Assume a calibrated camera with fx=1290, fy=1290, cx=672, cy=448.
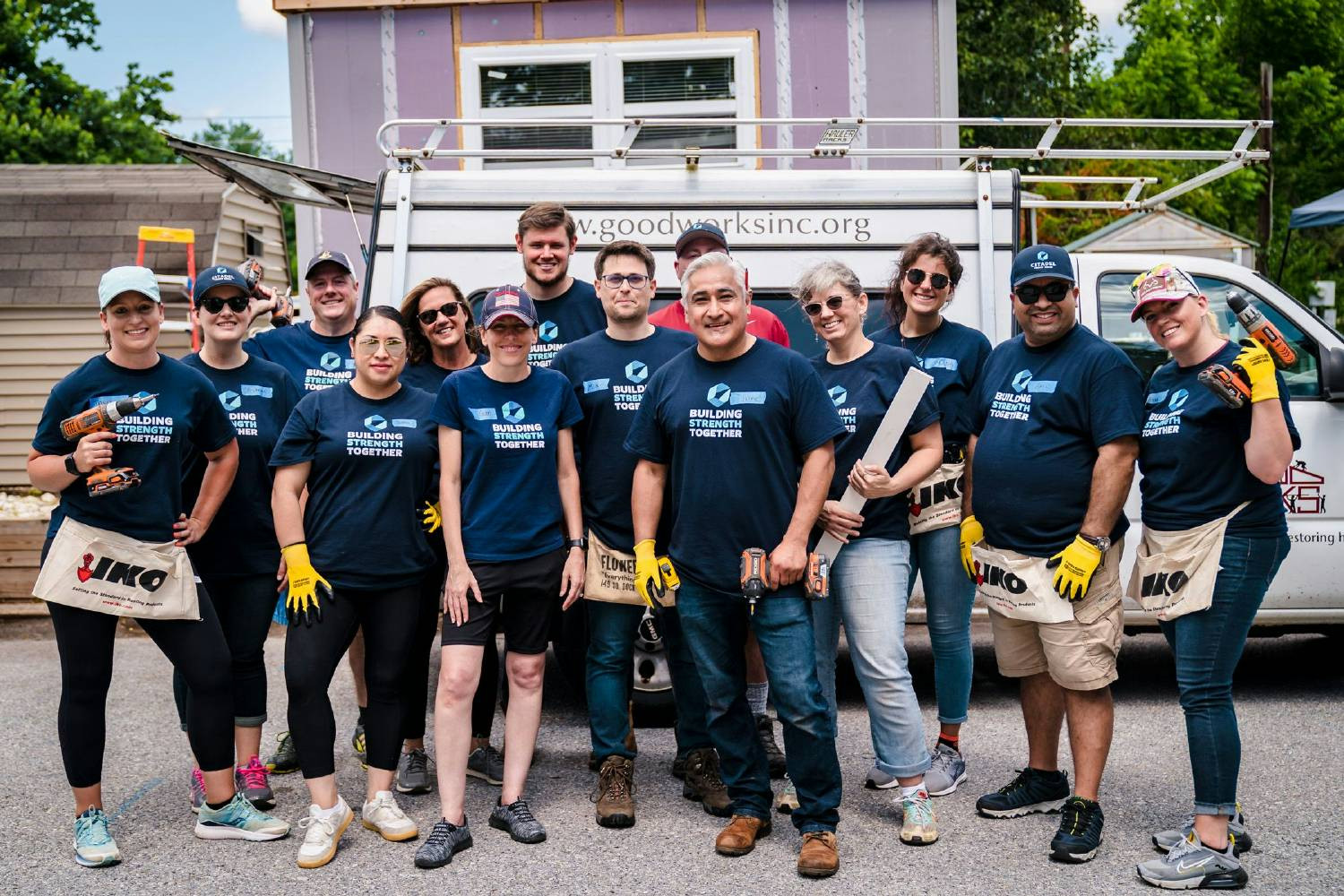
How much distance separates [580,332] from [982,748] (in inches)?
95.8

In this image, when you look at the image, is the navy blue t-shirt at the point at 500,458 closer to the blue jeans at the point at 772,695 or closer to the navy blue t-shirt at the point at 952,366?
the blue jeans at the point at 772,695

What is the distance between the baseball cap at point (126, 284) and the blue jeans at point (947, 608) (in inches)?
112

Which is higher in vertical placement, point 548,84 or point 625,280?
point 548,84

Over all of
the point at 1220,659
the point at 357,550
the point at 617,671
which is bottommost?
the point at 617,671

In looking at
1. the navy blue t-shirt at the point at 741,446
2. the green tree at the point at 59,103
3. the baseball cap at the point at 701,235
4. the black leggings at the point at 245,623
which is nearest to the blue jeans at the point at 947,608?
the navy blue t-shirt at the point at 741,446

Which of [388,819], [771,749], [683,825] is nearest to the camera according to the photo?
[388,819]

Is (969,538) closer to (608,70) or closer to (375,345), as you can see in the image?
(375,345)

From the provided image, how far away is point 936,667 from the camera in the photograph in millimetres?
4930

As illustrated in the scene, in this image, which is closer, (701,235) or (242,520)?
(242,520)

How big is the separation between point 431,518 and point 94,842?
1.55 metres

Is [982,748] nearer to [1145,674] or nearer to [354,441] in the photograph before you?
[1145,674]

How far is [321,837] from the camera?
4.31 metres

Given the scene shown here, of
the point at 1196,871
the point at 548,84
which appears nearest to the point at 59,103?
the point at 548,84

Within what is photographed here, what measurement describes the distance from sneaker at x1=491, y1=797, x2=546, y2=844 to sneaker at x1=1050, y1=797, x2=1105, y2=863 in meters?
1.72
